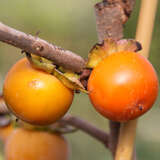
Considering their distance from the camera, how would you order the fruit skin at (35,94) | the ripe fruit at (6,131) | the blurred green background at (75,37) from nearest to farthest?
the fruit skin at (35,94) < the ripe fruit at (6,131) < the blurred green background at (75,37)

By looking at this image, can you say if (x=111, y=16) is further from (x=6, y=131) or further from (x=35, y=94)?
(x=6, y=131)

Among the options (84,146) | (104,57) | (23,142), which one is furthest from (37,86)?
(84,146)

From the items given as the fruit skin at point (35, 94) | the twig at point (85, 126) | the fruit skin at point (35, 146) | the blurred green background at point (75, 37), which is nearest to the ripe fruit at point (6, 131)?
the fruit skin at point (35, 146)

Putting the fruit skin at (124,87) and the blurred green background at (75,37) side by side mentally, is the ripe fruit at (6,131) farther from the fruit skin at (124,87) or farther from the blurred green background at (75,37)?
the blurred green background at (75,37)

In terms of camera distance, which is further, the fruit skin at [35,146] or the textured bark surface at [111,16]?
the fruit skin at [35,146]

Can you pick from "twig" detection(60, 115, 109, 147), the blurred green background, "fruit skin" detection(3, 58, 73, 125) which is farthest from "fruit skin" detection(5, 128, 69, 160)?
the blurred green background

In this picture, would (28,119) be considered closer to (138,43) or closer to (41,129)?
(138,43)

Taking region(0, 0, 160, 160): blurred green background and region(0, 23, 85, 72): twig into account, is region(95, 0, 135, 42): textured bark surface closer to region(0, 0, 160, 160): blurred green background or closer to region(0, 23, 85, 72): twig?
region(0, 23, 85, 72): twig
